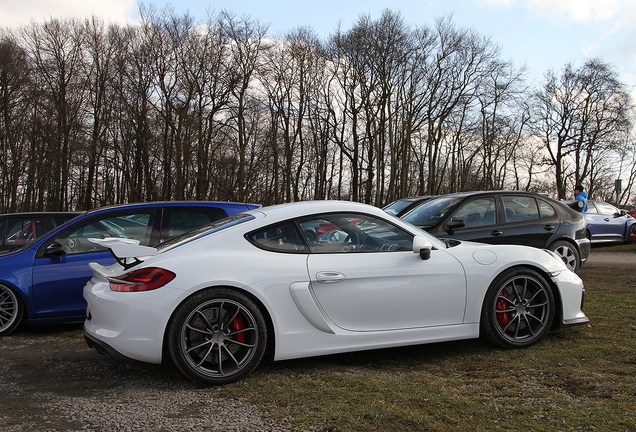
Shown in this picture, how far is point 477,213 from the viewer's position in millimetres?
7562

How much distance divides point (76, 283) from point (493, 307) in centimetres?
457

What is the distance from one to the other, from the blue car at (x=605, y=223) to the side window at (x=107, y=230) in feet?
46.4

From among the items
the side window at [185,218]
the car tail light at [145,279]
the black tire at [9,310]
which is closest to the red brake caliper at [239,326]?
the car tail light at [145,279]

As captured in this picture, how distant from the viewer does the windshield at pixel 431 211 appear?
753 cm

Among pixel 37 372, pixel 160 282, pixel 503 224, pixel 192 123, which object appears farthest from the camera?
pixel 192 123

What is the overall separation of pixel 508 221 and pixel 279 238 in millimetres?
4962

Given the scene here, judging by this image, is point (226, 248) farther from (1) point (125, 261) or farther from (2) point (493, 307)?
(2) point (493, 307)

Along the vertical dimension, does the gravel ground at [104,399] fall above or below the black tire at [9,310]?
below

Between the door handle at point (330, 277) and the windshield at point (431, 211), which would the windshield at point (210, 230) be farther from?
the windshield at point (431, 211)

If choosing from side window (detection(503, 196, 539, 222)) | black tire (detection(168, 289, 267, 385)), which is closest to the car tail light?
black tire (detection(168, 289, 267, 385))

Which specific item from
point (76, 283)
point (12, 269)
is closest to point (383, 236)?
point (76, 283)

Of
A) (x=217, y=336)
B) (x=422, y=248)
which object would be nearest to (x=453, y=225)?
(x=422, y=248)

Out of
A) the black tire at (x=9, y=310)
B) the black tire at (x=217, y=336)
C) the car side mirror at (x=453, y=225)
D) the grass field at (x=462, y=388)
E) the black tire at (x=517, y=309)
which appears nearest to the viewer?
the grass field at (x=462, y=388)

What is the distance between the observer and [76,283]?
5.65 m
